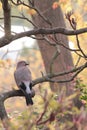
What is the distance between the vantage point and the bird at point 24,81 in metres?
5.34

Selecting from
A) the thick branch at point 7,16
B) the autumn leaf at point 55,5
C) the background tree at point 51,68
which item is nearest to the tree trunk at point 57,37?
the background tree at point 51,68

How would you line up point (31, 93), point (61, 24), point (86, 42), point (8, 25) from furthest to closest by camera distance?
point (86, 42)
point (61, 24)
point (31, 93)
point (8, 25)

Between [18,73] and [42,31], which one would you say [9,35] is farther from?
→ [18,73]

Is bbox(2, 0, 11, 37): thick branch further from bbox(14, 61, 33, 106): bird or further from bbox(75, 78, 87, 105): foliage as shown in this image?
bbox(75, 78, 87, 105): foliage

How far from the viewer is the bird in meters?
5.34

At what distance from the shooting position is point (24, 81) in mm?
5832

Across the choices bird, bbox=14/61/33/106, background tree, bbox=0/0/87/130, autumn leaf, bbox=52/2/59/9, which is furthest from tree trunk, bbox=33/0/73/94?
bird, bbox=14/61/33/106

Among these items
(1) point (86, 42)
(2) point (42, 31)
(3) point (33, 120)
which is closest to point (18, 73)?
(2) point (42, 31)

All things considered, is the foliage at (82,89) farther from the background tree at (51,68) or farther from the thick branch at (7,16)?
the thick branch at (7,16)

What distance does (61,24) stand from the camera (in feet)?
28.1

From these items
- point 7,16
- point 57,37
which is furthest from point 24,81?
point 57,37

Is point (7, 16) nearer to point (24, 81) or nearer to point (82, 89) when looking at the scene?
point (82, 89)

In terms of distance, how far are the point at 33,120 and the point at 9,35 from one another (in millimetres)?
2213

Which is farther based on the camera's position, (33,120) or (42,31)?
(42,31)
